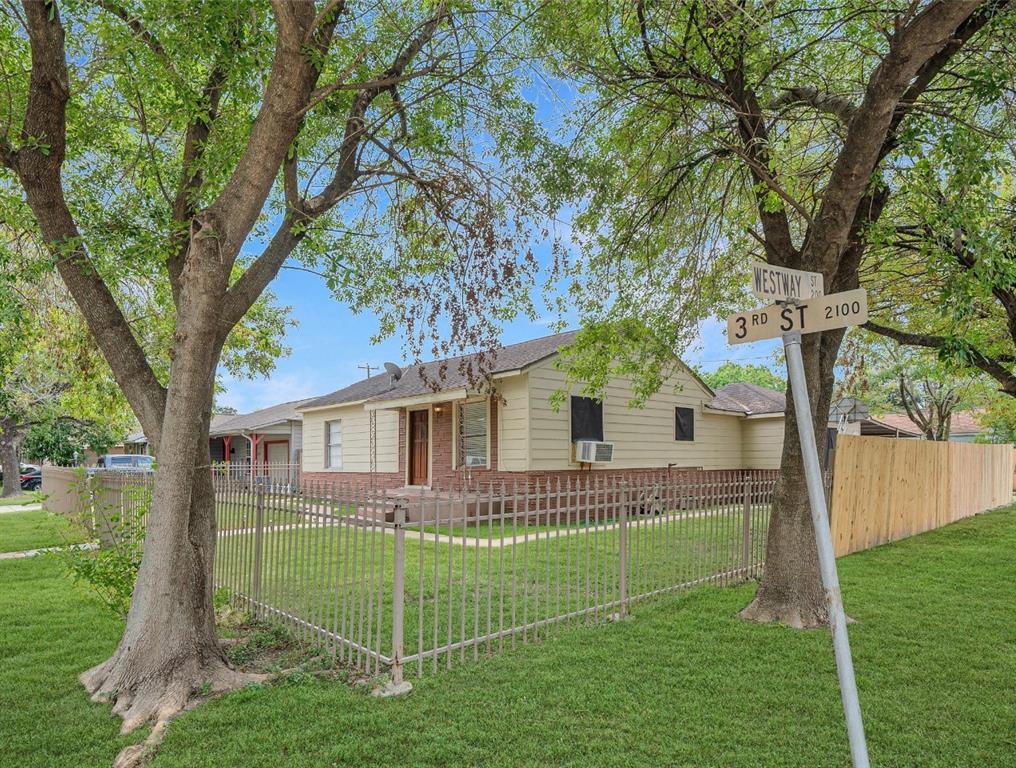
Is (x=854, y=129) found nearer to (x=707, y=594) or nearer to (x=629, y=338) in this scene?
(x=629, y=338)

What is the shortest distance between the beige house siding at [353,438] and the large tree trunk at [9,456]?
34.8 ft

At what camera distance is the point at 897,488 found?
37.1 ft

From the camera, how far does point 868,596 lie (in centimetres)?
693

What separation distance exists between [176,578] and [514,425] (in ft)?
30.9

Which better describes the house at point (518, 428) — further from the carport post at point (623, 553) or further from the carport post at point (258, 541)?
the carport post at point (258, 541)

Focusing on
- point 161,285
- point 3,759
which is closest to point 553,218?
point 161,285

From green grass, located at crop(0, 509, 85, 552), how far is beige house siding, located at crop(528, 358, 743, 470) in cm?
834

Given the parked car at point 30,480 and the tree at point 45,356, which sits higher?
the tree at point 45,356

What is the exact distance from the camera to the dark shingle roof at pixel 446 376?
1365 centimetres

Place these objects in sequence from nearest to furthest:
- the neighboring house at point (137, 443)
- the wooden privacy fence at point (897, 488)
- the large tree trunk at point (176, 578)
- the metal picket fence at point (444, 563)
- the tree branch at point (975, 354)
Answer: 1. the large tree trunk at point (176, 578)
2. the metal picket fence at point (444, 563)
3. the tree branch at point (975, 354)
4. the wooden privacy fence at point (897, 488)
5. the neighboring house at point (137, 443)

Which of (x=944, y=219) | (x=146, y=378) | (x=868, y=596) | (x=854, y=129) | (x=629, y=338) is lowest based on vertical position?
(x=868, y=596)

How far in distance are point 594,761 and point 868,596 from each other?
5164 mm

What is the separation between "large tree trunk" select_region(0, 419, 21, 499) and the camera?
855 inches

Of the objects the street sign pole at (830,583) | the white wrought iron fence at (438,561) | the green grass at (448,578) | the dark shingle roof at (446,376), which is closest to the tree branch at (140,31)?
the white wrought iron fence at (438,561)
